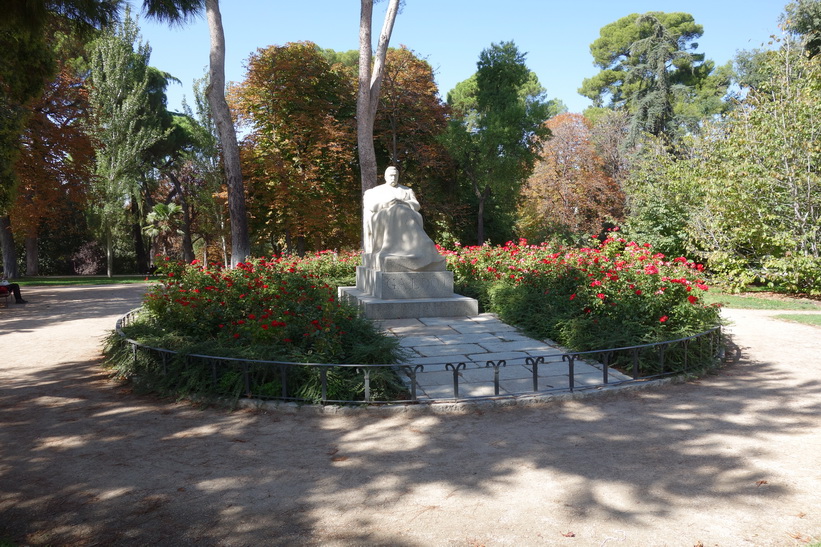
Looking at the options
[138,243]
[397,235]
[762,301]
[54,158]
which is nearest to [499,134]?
[762,301]

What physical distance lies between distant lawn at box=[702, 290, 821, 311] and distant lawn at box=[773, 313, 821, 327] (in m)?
1.19

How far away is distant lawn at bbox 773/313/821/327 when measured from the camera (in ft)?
32.6

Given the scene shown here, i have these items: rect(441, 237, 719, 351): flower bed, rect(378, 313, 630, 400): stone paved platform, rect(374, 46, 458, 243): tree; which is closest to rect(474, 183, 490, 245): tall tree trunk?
rect(374, 46, 458, 243): tree

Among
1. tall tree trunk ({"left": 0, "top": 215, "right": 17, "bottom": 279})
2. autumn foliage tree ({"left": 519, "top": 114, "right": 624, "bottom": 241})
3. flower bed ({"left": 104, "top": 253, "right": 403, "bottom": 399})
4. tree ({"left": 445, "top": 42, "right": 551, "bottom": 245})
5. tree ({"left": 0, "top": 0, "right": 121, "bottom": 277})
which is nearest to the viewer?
tree ({"left": 0, "top": 0, "right": 121, "bottom": 277})

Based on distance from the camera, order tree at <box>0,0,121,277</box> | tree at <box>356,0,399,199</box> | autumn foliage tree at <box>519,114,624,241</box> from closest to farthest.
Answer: tree at <box>0,0,121,277</box> → tree at <box>356,0,399,199</box> → autumn foliage tree at <box>519,114,624,241</box>

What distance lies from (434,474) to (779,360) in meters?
5.60

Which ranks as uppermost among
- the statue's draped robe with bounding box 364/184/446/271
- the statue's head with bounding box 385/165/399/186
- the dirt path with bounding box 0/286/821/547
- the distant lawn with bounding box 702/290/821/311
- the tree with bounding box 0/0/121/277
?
the tree with bounding box 0/0/121/277

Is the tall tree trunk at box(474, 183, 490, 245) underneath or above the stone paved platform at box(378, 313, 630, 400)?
above

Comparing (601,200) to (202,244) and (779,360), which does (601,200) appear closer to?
(779,360)

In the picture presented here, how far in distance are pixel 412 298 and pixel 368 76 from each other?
9.63 metres

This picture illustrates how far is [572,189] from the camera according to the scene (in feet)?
93.2

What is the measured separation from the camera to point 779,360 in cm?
709

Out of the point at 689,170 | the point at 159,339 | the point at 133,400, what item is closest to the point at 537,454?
the point at 133,400

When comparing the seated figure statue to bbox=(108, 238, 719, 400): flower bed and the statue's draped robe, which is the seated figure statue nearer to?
the statue's draped robe
